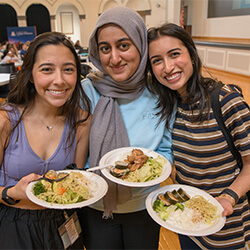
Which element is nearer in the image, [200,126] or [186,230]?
[186,230]

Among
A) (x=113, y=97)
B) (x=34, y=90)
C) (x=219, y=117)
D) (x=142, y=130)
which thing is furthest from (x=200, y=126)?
(x=34, y=90)

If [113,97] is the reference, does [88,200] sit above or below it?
below

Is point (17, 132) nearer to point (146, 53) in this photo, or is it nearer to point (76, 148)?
point (76, 148)

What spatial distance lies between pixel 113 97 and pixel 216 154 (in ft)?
2.56

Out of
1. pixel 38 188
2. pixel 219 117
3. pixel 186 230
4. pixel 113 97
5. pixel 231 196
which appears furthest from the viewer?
pixel 113 97

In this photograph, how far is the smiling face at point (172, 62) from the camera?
5.03 ft

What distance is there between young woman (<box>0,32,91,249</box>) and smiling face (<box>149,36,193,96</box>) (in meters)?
0.52

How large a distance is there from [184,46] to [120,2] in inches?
572

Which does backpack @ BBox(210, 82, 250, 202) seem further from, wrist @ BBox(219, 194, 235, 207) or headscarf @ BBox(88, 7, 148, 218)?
headscarf @ BBox(88, 7, 148, 218)

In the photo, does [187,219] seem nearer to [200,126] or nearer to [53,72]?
[200,126]

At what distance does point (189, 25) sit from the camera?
13.0m

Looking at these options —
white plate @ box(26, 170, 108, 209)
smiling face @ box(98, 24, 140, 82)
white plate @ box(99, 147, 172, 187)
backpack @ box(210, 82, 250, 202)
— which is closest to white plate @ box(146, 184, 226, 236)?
white plate @ box(99, 147, 172, 187)

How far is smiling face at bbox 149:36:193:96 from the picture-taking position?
1532mm

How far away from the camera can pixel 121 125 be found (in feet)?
5.63
